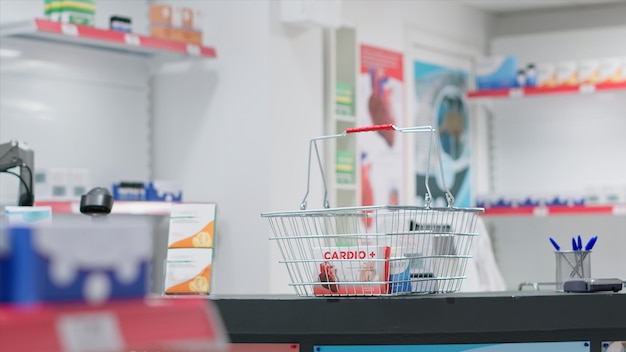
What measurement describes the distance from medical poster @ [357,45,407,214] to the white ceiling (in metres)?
1.27

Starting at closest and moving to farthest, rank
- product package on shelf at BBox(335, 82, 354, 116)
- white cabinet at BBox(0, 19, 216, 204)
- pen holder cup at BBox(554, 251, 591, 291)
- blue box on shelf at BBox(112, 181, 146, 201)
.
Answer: pen holder cup at BBox(554, 251, 591, 291), white cabinet at BBox(0, 19, 216, 204), blue box on shelf at BBox(112, 181, 146, 201), product package on shelf at BBox(335, 82, 354, 116)

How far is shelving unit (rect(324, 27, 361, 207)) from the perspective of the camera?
5.56m

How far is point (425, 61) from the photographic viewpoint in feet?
22.7

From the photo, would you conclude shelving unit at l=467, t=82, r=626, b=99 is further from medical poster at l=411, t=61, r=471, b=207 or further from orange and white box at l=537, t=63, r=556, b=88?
medical poster at l=411, t=61, r=471, b=207

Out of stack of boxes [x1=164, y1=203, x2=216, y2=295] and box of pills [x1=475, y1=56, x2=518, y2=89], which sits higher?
box of pills [x1=475, y1=56, x2=518, y2=89]

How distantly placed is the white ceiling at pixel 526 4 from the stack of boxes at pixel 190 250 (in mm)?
4780

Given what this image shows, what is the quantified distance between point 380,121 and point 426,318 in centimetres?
381

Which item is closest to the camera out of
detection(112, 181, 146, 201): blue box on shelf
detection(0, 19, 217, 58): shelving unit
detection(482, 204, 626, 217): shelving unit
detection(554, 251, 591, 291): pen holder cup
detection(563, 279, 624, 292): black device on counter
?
detection(563, 279, 624, 292): black device on counter

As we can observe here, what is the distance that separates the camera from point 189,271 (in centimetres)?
292

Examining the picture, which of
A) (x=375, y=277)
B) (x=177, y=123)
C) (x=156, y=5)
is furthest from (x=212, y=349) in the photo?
(x=177, y=123)

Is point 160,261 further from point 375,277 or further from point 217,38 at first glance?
point 375,277

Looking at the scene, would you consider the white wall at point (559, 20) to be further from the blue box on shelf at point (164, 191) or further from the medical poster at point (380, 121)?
the blue box on shelf at point (164, 191)

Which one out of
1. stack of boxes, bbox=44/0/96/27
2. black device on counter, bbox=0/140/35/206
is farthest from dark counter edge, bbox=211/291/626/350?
stack of boxes, bbox=44/0/96/27

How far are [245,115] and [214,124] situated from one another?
20 cm
